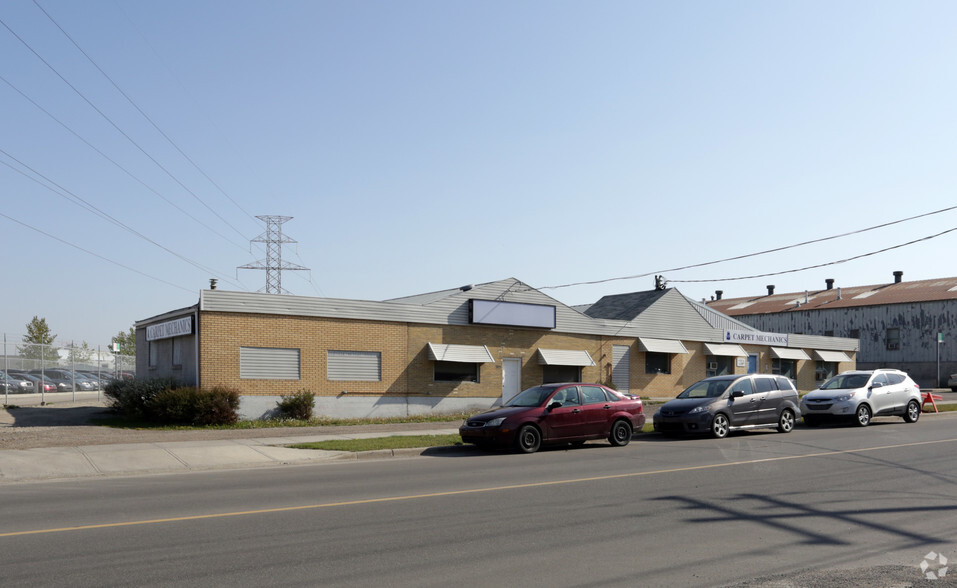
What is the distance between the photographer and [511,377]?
99.1 ft

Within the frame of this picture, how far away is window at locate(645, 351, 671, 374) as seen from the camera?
34906mm

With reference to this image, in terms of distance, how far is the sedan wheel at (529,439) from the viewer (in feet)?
53.8

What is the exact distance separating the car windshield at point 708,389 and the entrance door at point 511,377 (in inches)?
403

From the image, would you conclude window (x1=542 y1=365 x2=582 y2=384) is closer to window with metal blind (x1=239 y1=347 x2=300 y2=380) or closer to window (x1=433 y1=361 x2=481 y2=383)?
window (x1=433 y1=361 x2=481 y2=383)

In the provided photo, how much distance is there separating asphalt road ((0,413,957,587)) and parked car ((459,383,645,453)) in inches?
80.3

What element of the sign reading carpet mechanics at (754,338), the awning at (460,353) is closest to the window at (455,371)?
the awning at (460,353)

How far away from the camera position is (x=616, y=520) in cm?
877

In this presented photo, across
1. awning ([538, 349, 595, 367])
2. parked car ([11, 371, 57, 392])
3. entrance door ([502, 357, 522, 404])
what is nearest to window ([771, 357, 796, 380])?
awning ([538, 349, 595, 367])

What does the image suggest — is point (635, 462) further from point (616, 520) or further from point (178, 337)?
point (178, 337)

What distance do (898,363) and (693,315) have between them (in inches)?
1159

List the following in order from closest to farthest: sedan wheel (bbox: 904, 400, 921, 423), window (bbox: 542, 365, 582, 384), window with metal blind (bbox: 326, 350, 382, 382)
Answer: sedan wheel (bbox: 904, 400, 921, 423) → window with metal blind (bbox: 326, 350, 382, 382) → window (bbox: 542, 365, 582, 384)

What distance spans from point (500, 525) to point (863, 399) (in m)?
17.8

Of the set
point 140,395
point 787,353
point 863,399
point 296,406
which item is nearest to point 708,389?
point 863,399

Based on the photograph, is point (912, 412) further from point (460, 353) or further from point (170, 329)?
point (170, 329)
